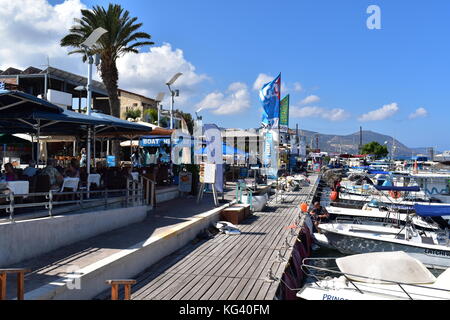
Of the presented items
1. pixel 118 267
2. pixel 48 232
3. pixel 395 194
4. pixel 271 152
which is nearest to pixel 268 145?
pixel 271 152

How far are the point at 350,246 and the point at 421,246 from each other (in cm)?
231

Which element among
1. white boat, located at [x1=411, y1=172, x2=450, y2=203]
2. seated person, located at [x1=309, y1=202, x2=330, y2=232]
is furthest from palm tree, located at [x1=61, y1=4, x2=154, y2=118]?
white boat, located at [x1=411, y1=172, x2=450, y2=203]

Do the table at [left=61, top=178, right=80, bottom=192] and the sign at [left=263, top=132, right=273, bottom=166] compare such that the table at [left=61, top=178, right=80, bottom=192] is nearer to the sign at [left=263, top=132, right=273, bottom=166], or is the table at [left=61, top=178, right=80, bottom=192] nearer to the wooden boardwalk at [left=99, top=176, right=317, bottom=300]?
the wooden boardwalk at [left=99, top=176, right=317, bottom=300]

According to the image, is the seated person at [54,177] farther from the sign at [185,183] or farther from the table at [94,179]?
the sign at [185,183]

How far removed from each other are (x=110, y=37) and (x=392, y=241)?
54.6ft

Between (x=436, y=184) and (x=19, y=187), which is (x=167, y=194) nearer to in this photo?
(x=19, y=187)

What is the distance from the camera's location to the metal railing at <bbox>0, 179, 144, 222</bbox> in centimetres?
693

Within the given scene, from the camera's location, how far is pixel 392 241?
12328 millimetres

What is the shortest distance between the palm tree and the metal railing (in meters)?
11.4

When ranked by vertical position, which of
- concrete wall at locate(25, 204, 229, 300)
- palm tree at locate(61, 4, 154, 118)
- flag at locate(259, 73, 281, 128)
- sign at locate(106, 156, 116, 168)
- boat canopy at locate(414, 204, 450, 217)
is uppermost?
palm tree at locate(61, 4, 154, 118)

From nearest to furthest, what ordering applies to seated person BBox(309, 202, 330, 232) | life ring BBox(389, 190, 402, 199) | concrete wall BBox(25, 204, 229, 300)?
concrete wall BBox(25, 204, 229, 300) < seated person BBox(309, 202, 330, 232) < life ring BBox(389, 190, 402, 199)

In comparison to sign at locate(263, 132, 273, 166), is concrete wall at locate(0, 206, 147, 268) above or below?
below
